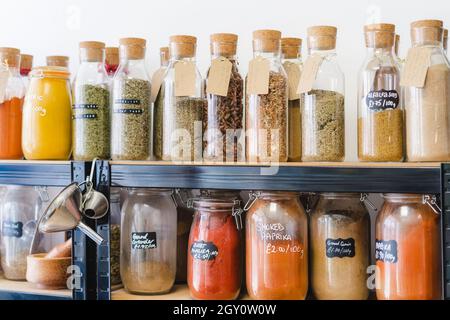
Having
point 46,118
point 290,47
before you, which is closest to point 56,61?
point 46,118

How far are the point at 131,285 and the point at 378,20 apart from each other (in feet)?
3.27

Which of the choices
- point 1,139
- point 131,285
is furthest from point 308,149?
point 1,139

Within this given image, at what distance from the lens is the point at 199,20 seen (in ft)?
5.74

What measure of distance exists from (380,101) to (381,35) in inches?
6.8

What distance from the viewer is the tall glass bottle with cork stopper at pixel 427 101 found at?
4.02ft

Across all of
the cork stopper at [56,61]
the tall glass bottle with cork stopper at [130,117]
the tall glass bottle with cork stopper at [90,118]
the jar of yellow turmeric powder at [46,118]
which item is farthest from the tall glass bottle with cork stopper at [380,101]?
the cork stopper at [56,61]

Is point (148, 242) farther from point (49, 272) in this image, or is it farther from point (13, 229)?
point (13, 229)

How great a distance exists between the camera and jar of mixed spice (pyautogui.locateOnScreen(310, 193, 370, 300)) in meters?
1.33

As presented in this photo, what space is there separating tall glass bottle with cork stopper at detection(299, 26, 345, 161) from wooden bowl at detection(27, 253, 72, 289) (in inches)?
29.0

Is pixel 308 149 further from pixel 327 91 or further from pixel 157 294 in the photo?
pixel 157 294

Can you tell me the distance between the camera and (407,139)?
1.27 metres

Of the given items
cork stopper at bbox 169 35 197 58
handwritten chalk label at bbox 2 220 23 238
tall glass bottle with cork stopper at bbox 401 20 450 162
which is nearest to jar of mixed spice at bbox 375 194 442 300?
tall glass bottle with cork stopper at bbox 401 20 450 162

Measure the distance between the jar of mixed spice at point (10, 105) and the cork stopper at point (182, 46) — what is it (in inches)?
19.4

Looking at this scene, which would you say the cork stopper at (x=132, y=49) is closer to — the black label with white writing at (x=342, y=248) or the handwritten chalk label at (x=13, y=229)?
the handwritten chalk label at (x=13, y=229)
